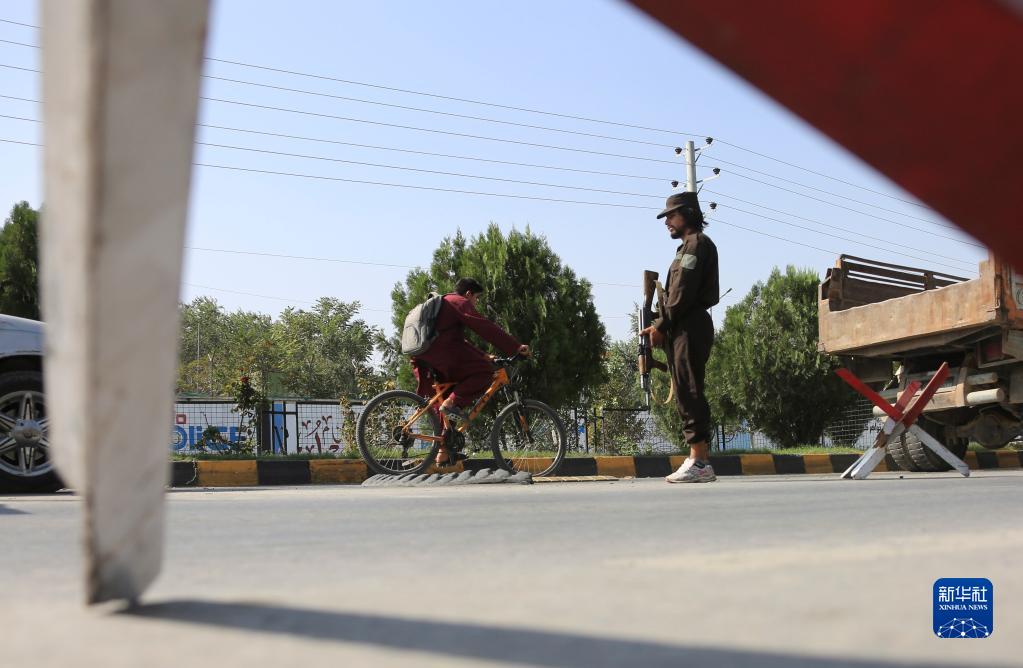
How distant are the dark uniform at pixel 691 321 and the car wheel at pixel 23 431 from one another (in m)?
4.07

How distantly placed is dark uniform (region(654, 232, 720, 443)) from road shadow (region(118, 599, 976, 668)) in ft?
18.0

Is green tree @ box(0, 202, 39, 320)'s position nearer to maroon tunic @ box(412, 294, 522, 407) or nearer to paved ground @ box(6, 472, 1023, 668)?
maroon tunic @ box(412, 294, 522, 407)

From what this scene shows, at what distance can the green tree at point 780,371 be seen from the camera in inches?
814

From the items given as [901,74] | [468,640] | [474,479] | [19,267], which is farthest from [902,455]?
[19,267]

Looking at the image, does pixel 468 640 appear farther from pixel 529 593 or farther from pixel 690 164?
pixel 690 164

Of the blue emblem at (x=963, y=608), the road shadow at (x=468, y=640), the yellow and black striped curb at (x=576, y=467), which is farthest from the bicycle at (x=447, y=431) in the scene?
the road shadow at (x=468, y=640)

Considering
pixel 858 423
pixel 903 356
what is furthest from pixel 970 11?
pixel 858 423

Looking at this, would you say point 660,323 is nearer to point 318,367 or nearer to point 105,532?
point 105,532

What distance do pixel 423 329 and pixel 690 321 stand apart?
2.24 meters

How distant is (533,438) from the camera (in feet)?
29.1

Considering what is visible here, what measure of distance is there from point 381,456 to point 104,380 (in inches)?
306

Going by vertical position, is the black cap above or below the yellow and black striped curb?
above

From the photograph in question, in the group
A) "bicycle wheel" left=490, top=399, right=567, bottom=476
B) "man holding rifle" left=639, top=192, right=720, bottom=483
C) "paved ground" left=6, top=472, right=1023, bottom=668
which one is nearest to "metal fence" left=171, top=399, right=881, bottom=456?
"bicycle wheel" left=490, top=399, right=567, bottom=476

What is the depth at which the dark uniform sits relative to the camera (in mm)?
6762
